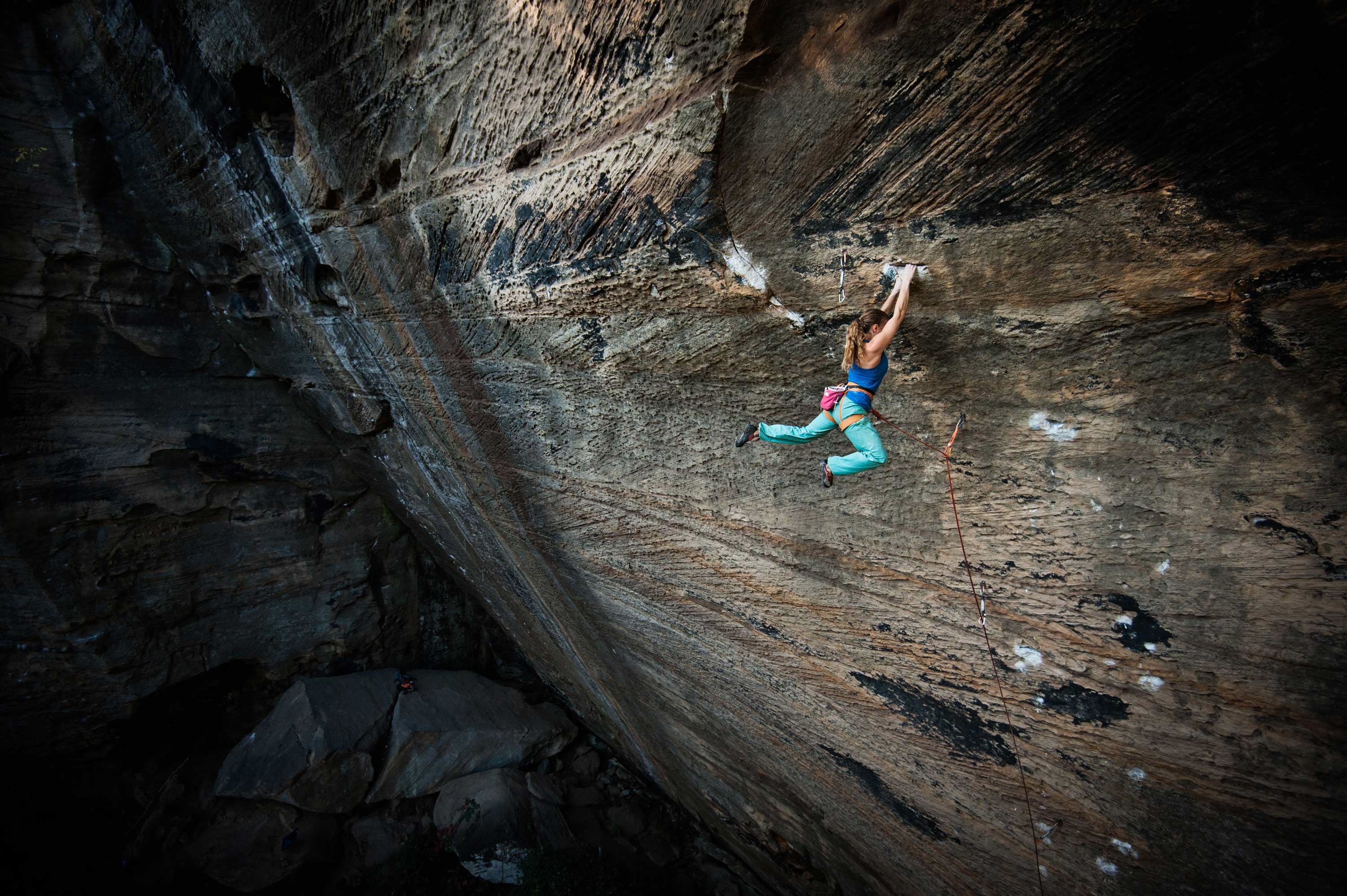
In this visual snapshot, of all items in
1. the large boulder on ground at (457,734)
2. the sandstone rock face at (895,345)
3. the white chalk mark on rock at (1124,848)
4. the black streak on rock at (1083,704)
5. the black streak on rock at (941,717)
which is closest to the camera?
the sandstone rock face at (895,345)

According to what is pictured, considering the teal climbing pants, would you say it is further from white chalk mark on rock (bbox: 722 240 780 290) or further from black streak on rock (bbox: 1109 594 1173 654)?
black streak on rock (bbox: 1109 594 1173 654)

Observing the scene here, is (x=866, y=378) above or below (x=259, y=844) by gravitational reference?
above

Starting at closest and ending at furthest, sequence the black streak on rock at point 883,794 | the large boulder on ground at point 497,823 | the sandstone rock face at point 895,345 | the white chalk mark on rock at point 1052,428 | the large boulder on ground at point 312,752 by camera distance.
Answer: the sandstone rock face at point 895,345, the white chalk mark on rock at point 1052,428, the black streak on rock at point 883,794, the large boulder on ground at point 497,823, the large boulder on ground at point 312,752

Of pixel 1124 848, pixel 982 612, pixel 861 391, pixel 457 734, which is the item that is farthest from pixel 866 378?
pixel 457 734

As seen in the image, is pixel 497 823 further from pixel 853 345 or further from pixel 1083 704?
pixel 853 345

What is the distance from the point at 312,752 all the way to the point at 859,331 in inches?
212

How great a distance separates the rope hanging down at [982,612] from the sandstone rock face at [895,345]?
2 cm

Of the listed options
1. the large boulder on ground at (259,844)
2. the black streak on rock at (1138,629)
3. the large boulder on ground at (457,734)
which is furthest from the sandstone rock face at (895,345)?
the large boulder on ground at (259,844)

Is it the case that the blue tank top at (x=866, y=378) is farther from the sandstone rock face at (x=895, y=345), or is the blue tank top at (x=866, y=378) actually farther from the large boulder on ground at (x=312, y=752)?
the large boulder on ground at (x=312, y=752)

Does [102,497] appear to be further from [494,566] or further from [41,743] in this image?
[494,566]

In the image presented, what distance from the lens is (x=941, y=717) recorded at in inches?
83.3

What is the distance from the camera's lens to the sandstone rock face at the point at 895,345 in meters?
1.23

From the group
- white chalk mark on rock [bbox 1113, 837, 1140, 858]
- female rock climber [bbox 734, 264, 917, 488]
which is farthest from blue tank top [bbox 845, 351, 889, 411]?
white chalk mark on rock [bbox 1113, 837, 1140, 858]

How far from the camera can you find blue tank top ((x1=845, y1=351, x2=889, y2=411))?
1.55 metres
